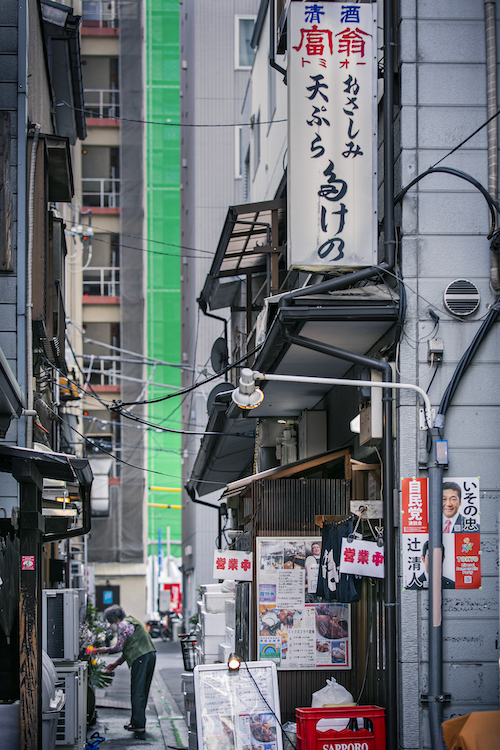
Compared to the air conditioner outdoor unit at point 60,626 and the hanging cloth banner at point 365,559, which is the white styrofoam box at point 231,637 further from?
the hanging cloth banner at point 365,559

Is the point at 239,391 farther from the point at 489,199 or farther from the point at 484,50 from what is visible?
the point at 484,50

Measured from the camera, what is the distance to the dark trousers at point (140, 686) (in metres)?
15.4

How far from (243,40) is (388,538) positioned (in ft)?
116

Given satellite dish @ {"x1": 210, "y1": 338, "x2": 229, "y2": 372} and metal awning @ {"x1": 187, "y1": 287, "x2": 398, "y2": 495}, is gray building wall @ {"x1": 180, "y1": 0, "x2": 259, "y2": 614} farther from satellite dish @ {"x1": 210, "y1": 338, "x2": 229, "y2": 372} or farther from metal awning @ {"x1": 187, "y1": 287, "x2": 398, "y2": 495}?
metal awning @ {"x1": 187, "y1": 287, "x2": 398, "y2": 495}

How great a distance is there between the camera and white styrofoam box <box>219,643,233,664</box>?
12.1m

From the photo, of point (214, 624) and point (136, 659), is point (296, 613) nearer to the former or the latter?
point (214, 624)

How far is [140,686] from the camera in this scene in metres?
15.7

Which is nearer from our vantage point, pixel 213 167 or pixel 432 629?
pixel 432 629

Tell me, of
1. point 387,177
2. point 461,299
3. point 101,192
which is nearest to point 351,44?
point 387,177

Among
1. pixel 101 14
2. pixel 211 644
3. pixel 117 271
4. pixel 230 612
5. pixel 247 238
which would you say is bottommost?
pixel 211 644

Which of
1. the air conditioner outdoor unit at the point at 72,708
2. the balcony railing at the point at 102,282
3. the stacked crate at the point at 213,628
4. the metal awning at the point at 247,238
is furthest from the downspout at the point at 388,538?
the balcony railing at the point at 102,282

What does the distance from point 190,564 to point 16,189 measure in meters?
30.1

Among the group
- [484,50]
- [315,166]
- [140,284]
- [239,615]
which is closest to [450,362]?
[315,166]

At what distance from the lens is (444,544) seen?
8.86 metres
